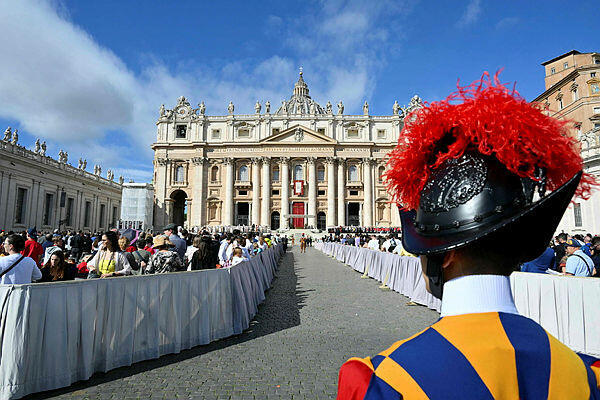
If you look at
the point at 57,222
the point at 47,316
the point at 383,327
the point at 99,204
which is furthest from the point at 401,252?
the point at 99,204

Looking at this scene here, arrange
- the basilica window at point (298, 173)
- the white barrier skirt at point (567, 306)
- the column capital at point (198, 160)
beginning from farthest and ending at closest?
the basilica window at point (298, 173), the column capital at point (198, 160), the white barrier skirt at point (567, 306)

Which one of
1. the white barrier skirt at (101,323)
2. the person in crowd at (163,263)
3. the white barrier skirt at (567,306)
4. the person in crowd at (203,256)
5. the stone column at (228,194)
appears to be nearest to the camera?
the white barrier skirt at (101,323)

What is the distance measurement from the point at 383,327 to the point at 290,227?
42585mm

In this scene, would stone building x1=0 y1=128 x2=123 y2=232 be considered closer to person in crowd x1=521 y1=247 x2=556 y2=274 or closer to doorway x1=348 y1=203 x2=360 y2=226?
doorway x1=348 y1=203 x2=360 y2=226

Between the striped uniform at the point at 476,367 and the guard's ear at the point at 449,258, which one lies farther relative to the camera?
the guard's ear at the point at 449,258

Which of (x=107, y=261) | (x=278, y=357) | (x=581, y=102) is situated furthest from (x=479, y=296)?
(x=581, y=102)

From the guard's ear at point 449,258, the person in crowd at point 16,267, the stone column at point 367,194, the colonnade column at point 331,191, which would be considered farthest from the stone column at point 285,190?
the guard's ear at point 449,258

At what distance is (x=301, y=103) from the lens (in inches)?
2771

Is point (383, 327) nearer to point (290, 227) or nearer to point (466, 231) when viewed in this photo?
point (466, 231)

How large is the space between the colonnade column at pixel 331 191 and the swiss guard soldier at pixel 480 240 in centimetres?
4819

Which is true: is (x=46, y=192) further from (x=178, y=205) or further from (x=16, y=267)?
(x=16, y=267)

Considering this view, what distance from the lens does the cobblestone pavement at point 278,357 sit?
3984mm

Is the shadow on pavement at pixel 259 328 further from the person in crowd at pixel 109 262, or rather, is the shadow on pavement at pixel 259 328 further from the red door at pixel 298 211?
the red door at pixel 298 211

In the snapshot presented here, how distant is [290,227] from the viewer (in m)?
49.1
